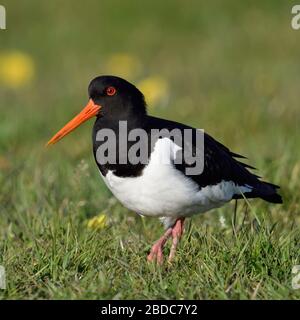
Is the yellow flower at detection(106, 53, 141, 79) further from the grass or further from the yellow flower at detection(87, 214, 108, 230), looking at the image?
the yellow flower at detection(87, 214, 108, 230)

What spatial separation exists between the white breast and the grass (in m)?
0.22

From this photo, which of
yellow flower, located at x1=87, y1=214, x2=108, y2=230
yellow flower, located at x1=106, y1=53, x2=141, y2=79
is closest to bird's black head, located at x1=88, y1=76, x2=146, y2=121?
yellow flower, located at x1=87, y1=214, x2=108, y2=230

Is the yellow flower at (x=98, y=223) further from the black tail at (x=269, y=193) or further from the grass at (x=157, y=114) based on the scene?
the black tail at (x=269, y=193)

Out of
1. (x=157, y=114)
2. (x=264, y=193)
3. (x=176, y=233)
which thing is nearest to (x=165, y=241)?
(x=176, y=233)

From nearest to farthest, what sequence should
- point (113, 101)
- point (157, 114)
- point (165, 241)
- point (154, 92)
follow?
point (165, 241), point (113, 101), point (157, 114), point (154, 92)

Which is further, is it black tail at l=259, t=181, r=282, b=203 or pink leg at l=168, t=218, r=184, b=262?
black tail at l=259, t=181, r=282, b=203

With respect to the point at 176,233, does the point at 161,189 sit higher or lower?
higher

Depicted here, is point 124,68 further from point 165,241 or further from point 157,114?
point 165,241

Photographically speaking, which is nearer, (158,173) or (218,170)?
(158,173)

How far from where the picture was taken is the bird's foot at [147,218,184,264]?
484 cm

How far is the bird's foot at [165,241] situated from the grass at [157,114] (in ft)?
0.19

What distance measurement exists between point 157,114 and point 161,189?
433 centimetres

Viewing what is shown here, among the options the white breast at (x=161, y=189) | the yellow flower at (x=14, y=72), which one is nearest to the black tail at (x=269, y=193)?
the white breast at (x=161, y=189)

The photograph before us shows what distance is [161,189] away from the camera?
4.88 metres
